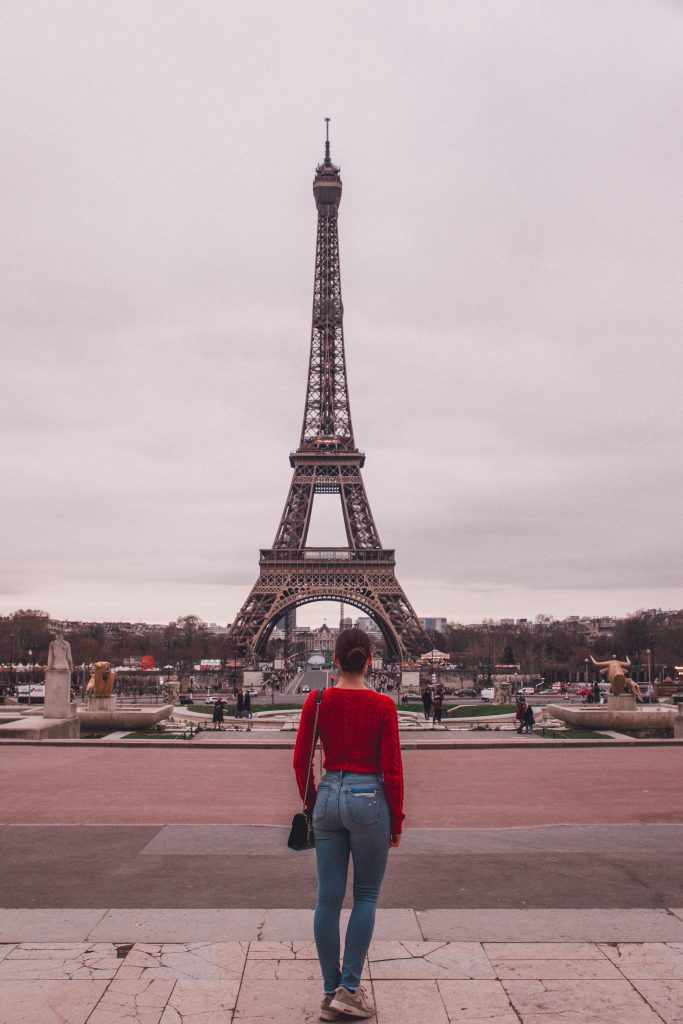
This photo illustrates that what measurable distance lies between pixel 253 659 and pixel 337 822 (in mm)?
80610

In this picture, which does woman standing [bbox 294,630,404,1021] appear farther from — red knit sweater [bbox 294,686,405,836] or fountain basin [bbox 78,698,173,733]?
fountain basin [bbox 78,698,173,733]

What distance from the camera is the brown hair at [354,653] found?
543 cm

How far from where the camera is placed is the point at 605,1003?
503 cm

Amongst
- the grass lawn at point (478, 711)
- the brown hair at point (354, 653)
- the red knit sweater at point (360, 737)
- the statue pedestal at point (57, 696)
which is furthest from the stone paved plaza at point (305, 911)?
the grass lawn at point (478, 711)

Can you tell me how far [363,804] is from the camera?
505cm

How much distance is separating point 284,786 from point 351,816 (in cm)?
966

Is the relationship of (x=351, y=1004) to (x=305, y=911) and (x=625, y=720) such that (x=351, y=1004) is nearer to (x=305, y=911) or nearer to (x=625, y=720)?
(x=305, y=911)

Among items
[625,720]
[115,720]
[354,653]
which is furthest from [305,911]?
[625,720]

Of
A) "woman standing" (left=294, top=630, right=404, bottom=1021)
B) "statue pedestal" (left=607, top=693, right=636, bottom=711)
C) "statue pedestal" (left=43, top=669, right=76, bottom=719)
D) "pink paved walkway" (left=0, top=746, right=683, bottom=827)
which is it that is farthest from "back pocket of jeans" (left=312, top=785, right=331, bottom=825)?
"statue pedestal" (left=607, top=693, right=636, bottom=711)

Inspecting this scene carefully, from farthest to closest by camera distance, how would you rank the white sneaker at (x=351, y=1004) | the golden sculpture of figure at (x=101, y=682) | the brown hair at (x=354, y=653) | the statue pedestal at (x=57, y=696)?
the golden sculpture of figure at (x=101, y=682) < the statue pedestal at (x=57, y=696) < the brown hair at (x=354, y=653) < the white sneaker at (x=351, y=1004)

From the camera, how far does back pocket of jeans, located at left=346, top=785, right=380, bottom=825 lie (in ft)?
16.5

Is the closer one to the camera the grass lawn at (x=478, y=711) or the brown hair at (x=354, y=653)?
the brown hair at (x=354, y=653)

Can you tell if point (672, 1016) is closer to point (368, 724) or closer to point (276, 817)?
point (368, 724)

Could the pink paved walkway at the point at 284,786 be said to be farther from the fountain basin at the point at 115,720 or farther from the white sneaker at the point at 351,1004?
the white sneaker at the point at 351,1004
